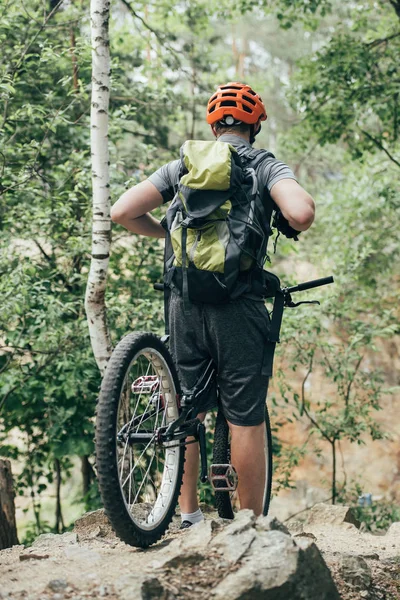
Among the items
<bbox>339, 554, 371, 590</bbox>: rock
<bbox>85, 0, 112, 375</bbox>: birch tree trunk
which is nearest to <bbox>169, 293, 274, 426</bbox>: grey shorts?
<bbox>339, 554, 371, 590</bbox>: rock

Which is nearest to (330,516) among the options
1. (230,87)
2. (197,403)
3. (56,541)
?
(56,541)

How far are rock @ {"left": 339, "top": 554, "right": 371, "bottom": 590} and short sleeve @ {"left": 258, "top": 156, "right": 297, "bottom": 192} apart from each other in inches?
64.8

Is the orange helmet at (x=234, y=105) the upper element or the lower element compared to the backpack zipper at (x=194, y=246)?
upper

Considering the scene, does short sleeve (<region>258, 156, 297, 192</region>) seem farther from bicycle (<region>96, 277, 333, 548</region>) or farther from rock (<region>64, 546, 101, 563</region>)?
rock (<region>64, 546, 101, 563</region>)

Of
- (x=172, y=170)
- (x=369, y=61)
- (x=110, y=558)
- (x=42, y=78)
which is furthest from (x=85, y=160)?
(x=110, y=558)

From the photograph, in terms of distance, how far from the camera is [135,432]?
287 cm

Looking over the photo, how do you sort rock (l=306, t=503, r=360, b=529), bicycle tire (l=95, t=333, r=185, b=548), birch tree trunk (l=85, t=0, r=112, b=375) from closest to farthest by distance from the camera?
1. bicycle tire (l=95, t=333, r=185, b=548)
2. birch tree trunk (l=85, t=0, r=112, b=375)
3. rock (l=306, t=503, r=360, b=529)

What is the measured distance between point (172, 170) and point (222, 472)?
1402 mm

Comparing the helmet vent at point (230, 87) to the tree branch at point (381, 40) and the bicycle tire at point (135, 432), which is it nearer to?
the bicycle tire at point (135, 432)

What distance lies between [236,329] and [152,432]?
1.85 ft

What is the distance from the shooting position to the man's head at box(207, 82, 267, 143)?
316 cm

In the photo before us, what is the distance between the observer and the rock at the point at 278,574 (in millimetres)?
2297

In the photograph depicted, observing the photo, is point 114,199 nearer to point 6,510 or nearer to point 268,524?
point 6,510

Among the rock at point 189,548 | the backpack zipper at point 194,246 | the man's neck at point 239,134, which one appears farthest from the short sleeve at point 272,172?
the rock at point 189,548
